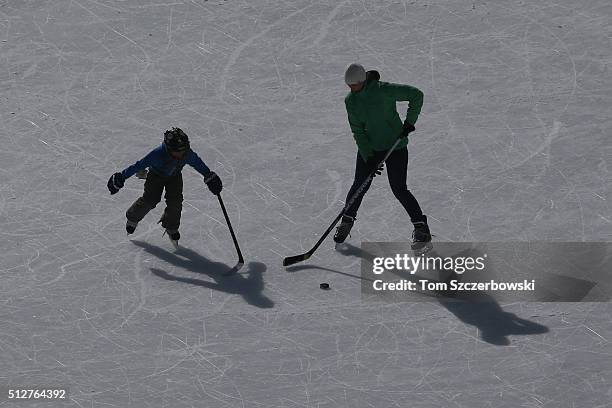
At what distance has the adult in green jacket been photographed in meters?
10.9

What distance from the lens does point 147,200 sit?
37.6 feet

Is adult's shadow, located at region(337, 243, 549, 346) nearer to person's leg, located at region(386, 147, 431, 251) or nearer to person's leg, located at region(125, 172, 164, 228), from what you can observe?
person's leg, located at region(386, 147, 431, 251)

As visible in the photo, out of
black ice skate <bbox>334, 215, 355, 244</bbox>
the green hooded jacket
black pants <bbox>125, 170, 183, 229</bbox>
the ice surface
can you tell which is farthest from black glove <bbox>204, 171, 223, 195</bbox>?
the green hooded jacket

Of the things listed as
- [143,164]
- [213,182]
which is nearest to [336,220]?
Result: [213,182]

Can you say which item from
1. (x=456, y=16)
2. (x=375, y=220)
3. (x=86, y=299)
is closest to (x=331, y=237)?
(x=375, y=220)

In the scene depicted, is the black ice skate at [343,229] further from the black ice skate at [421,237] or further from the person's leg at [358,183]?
the black ice skate at [421,237]

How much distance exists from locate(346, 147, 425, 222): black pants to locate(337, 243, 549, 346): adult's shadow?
0.64 meters

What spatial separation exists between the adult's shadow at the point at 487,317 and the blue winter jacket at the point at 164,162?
2.09m

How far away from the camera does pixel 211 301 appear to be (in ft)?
35.3

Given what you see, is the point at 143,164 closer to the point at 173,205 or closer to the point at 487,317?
the point at 173,205

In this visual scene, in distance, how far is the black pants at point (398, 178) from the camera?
11.2 m

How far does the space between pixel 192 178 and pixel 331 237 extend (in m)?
1.60

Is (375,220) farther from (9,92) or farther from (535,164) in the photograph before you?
(9,92)

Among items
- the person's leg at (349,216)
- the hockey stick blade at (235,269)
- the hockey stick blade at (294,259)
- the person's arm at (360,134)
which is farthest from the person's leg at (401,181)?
the hockey stick blade at (235,269)
